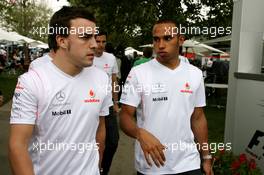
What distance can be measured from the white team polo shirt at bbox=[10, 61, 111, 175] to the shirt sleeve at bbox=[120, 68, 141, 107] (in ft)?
1.83

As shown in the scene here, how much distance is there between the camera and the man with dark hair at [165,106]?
3.09 meters

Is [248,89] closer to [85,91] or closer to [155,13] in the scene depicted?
[85,91]

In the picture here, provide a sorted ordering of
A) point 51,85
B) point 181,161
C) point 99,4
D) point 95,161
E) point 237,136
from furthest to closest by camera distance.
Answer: point 99,4, point 237,136, point 181,161, point 95,161, point 51,85

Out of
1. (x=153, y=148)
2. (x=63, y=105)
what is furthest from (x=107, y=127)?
(x=63, y=105)

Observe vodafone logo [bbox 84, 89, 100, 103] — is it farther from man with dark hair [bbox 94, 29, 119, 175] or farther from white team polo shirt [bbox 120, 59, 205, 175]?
man with dark hair [bbox 94, 29, 119, 175]

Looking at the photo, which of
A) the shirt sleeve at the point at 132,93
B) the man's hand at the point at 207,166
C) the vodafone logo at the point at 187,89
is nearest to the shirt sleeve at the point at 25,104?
the shirt sleeve at the point at 132,93

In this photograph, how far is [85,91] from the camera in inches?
98.0

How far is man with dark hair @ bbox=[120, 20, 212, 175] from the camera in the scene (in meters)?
3.09

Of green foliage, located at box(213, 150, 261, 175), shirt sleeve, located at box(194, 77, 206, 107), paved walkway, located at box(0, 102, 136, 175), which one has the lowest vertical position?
paved walkway, located at box(0, 102, 136, 175)

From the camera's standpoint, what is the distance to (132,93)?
310 centimetres

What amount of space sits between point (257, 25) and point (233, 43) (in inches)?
16.8

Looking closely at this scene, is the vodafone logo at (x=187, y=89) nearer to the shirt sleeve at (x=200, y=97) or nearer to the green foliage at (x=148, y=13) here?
the shirt sleeve at (x=200, y=97)

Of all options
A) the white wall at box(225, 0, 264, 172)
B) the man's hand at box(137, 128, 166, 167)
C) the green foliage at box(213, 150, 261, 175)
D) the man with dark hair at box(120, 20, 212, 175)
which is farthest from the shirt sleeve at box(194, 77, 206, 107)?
the white wall at box(225, 0, 264, 172)

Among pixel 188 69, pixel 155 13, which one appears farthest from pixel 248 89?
pixel 155 13
